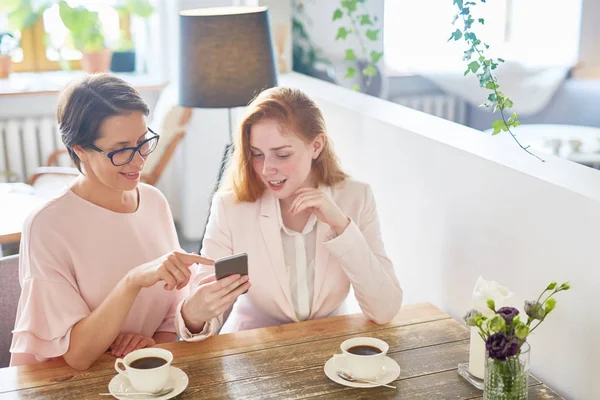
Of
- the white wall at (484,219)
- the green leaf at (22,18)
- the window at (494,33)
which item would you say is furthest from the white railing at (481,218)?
the green leaf at (22,18)

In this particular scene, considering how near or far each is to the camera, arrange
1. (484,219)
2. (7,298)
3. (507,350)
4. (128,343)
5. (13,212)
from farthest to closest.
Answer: (13,212)
(7,298)
(484,219)
(128,343)
(507,350)

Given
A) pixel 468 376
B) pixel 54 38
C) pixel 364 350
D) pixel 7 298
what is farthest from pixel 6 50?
pixel 468 376

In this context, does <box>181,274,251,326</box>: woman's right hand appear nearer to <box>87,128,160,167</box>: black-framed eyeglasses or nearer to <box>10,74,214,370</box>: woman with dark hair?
<box>10,74,214,370</box>: woman with dark hair

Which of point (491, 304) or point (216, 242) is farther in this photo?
point (216, 242)

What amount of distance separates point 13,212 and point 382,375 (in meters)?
2.05

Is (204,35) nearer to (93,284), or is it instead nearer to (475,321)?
(93,284)

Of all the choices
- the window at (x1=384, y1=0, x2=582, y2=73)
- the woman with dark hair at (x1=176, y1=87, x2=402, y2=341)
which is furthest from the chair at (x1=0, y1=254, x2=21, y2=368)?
the window at (x1=384, y1=0, x2=582, y2=73)

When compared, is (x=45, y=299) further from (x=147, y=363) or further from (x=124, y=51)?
(x=124, y=51)

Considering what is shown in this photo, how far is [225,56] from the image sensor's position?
2766 mm

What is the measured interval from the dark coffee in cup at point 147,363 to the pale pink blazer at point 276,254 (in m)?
0.37

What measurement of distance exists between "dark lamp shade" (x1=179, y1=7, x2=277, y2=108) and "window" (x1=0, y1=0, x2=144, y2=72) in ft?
7.56

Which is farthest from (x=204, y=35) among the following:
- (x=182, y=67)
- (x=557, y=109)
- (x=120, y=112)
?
(x=557, y=109)

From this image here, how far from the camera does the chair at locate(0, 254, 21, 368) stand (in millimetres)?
2008

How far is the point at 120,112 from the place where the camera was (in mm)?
1793
